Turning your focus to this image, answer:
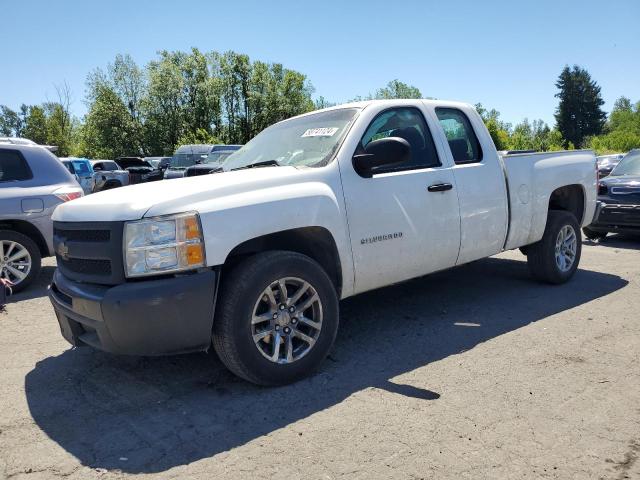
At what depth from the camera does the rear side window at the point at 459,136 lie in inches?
194

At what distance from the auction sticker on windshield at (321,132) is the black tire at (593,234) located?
24.0 feet

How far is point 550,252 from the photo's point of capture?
588 centimetres

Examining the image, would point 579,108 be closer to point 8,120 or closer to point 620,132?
point 620,132

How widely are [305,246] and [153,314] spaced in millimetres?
1296

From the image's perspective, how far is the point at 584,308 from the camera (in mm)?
5223

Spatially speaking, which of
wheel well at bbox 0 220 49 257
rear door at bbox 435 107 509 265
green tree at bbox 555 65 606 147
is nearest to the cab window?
rear door at bbox 435 107 509 265

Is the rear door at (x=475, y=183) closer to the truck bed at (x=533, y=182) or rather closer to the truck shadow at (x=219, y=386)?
the truck bed at (x=533, y=182)

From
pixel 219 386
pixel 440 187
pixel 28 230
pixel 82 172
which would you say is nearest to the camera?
pixel 219 386

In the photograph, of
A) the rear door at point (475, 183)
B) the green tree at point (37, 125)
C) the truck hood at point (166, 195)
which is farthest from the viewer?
the green tree at point (37, 125)

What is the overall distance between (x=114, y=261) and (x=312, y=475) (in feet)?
5.62

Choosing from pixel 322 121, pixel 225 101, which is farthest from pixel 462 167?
pixel 225 101

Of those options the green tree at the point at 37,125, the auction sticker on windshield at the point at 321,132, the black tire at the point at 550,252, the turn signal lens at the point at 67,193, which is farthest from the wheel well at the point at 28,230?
the green tree at the point at 37,125

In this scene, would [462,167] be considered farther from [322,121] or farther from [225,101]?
[225,101]

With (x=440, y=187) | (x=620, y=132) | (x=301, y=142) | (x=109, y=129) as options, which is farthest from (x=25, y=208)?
(x=620, y=132)
